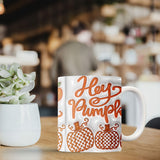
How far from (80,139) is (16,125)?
16 centimetres

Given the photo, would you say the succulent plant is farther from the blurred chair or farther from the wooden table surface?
the blurred chair

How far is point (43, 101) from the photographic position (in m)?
6.12

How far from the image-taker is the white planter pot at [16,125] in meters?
0.68

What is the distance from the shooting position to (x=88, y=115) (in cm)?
61

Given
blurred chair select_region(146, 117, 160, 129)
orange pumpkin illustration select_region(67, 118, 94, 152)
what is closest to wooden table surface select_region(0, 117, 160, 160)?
orange pumpkin illustration select_region(67, 118, 94, 152)

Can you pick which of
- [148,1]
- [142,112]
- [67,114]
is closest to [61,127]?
[67,114]

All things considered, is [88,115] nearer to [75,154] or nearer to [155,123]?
[75,154]

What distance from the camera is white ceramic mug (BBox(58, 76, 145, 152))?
0.60m

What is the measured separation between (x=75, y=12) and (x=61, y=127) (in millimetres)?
4555

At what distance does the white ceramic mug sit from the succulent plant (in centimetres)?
12

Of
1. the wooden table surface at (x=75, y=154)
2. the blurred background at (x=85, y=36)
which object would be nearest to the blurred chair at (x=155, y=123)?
the wooden table surface at (x=75, y=154)

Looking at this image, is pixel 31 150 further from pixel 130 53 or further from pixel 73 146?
Answer: pixel 130 53

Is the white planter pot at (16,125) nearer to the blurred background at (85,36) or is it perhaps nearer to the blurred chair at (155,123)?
the blurred chair at (155,123)

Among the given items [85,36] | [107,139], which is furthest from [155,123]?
[85,36]
